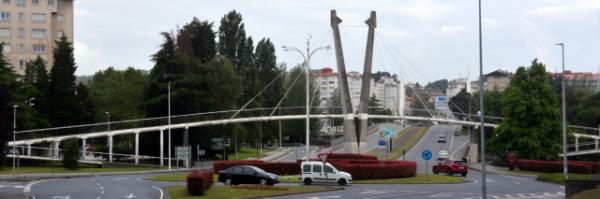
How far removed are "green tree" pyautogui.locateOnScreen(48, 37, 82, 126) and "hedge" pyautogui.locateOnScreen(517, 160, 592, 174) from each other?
166ft

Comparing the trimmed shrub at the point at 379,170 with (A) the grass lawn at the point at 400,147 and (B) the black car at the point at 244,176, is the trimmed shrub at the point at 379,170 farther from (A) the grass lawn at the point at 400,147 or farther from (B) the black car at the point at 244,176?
(A) the grass lawn at the point at 400,147

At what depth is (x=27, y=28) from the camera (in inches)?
5487

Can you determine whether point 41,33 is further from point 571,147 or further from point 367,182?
point 367,182

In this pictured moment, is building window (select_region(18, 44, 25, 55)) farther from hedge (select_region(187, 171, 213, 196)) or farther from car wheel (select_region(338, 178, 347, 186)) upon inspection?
hedge (select_region(187, 171, 213, 196))

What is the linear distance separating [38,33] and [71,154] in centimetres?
6114

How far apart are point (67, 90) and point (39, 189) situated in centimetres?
5844

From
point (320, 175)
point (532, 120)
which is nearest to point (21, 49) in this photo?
point (532, 120)

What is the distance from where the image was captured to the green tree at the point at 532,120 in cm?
9575

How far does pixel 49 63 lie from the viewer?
14200cm

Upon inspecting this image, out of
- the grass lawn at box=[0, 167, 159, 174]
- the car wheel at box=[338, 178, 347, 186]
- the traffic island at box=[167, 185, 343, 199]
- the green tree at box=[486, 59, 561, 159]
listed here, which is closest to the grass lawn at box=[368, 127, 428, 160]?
the green tree at box=[486, 59, 561, 159]

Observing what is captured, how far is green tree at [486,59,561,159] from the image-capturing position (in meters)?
95.8

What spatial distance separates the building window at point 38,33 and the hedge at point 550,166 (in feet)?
258

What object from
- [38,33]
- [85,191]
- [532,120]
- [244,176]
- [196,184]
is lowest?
[85,191]

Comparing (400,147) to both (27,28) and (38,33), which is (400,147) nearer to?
(38,33)
